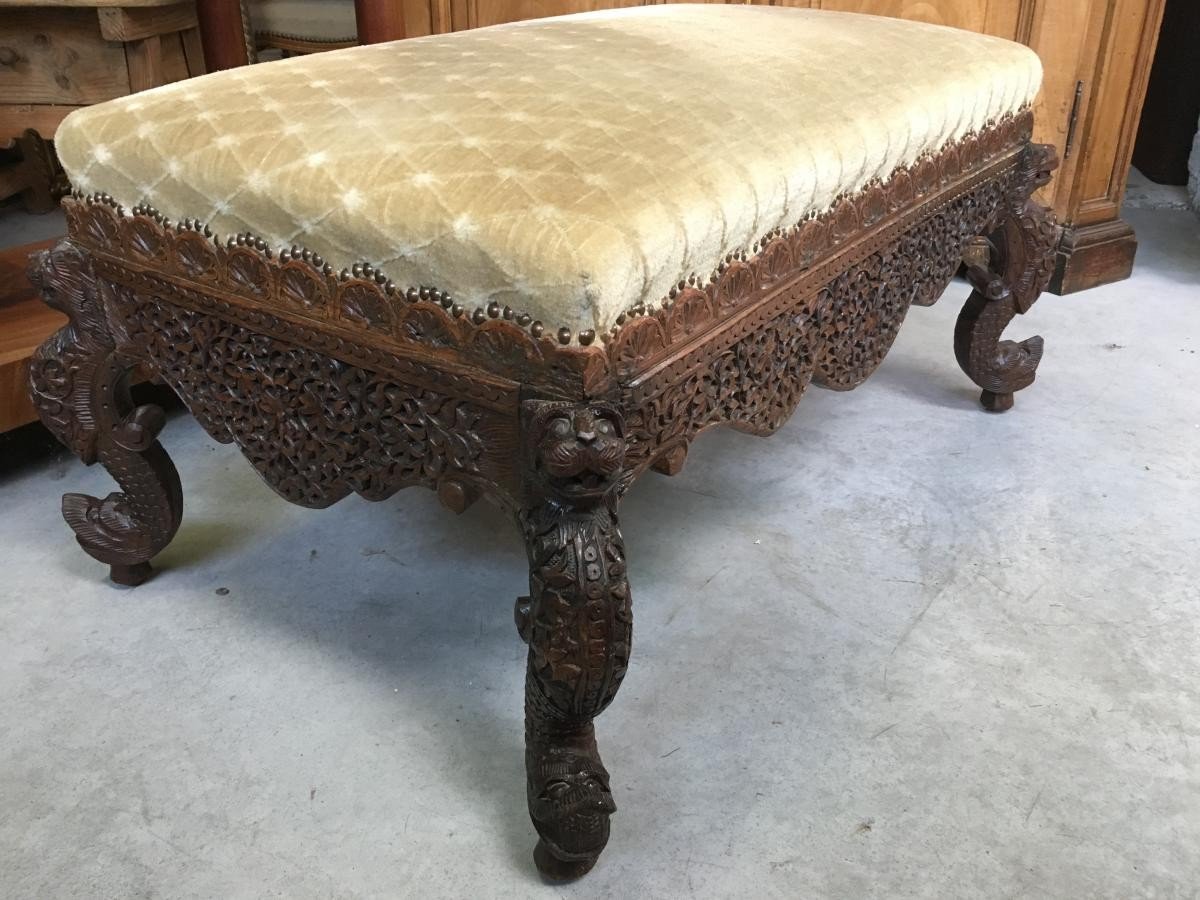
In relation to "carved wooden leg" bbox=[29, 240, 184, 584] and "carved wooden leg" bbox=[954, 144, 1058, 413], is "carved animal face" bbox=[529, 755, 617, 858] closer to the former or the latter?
"carved wooden leg" bbox=[29, 240, 184, 584]

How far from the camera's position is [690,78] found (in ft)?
3.40

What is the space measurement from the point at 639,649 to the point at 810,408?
67 centimetres

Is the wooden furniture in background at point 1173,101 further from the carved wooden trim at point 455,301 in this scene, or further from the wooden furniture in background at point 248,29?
the carved wooden trim at point 455,301

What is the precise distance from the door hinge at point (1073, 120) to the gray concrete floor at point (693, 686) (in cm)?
75

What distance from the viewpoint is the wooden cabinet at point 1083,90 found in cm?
205

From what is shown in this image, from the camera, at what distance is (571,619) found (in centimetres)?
80

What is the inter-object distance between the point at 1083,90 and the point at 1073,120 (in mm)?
56

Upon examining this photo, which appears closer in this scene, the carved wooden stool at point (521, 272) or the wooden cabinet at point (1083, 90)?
the carved wooden stool at point (521, 272)

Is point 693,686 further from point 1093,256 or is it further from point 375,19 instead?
point 375,19

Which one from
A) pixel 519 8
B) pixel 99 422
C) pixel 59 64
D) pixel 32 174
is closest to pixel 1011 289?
pixel 99 422

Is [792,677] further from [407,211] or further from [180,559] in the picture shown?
[180,559]

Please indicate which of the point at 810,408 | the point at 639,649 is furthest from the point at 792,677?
the point at 810,408

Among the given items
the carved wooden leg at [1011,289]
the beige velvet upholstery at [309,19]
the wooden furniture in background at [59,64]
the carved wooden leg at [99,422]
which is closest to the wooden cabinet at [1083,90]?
the carved wooden leg at [1011,289]

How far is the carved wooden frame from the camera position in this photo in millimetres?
790
